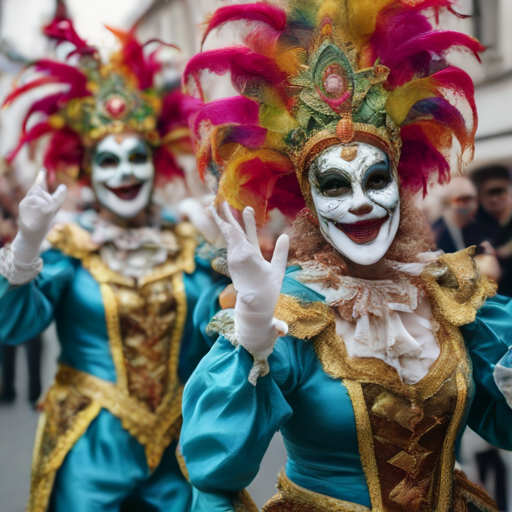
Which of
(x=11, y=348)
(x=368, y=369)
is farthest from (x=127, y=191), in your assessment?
(x=11, y=348)

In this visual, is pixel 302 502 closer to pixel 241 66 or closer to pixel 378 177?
pixel 378 177

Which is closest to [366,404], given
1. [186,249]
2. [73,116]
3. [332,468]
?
[332,468]

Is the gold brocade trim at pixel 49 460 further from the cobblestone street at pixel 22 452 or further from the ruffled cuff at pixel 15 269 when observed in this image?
the cobblestone street at pixel 22 452

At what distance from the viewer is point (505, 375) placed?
1.91 meters

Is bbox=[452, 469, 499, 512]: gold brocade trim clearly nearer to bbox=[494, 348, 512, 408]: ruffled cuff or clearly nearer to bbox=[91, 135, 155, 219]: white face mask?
bbox=[494, 348, 512, 408]: ruffled cuff

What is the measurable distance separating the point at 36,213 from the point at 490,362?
5.66 feet

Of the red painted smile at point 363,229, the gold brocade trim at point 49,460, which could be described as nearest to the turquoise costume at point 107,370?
the gold brocade trim at point 49,460

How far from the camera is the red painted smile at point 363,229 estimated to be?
6.44 ft

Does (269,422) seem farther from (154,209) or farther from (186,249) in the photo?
(154,209)

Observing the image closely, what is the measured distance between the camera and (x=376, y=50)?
6.73 ft

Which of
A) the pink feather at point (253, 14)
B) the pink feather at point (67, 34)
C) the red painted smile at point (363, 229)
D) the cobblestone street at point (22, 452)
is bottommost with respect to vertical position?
the cobblestone street at point (22, 452)

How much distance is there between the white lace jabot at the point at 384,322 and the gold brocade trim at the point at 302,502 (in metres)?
0.36

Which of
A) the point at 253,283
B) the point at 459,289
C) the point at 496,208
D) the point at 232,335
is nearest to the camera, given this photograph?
the point at 253,283

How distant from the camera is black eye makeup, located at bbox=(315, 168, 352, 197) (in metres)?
1.95
